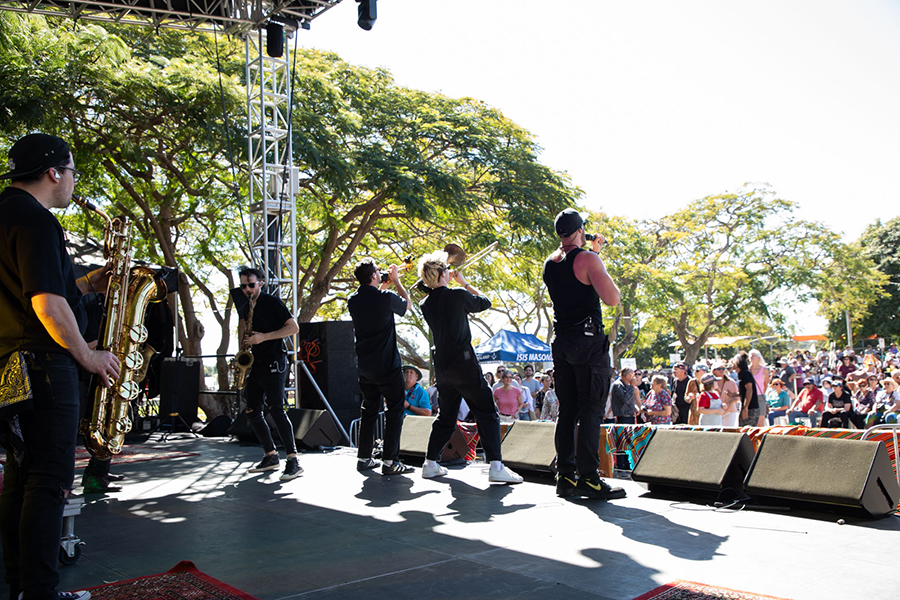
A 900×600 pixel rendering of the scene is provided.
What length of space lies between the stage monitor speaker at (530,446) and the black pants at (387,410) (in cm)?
95

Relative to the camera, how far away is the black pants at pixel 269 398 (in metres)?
6.20

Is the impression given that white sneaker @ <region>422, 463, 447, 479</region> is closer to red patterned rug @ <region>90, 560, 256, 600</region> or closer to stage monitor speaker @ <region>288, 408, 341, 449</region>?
stage monitor speaker @ <region>288, 408, 341, 449</region>

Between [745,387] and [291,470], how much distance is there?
22.2ft

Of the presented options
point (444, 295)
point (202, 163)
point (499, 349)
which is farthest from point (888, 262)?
point (444, 295)

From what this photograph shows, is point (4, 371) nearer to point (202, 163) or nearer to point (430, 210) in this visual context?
point (430, 210)

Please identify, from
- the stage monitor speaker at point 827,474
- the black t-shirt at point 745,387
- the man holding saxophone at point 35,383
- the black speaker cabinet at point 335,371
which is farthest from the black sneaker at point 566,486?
the black t-shirt at point 745,387

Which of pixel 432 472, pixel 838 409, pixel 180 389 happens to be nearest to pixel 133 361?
pixel 432 472

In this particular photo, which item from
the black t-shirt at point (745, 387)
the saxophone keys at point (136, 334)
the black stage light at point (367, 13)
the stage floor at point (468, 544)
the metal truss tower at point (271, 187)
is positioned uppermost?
the black stage light at point (367, 13)

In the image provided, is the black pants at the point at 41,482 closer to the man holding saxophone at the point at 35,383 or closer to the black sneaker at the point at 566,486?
the man holding saxophone at the point at 35,383

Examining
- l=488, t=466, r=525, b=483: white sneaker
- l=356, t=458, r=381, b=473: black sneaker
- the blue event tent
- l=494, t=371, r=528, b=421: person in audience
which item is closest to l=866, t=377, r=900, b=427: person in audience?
l=494, t=371, r=528, b=421: person in audience

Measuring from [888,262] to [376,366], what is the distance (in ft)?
171

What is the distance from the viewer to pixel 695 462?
4684mm

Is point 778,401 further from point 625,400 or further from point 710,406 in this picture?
point 625,400

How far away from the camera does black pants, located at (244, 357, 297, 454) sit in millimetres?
6203
